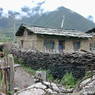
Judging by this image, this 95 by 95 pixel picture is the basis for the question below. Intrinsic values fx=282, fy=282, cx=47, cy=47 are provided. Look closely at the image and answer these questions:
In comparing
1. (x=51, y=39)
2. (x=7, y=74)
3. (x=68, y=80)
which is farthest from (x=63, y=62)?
(x=51, y=39)

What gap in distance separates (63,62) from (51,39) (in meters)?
11.0

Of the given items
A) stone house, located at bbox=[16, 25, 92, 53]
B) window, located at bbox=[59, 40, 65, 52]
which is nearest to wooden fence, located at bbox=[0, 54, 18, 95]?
stone house, located at bbox=[16, 25, 92, 53]

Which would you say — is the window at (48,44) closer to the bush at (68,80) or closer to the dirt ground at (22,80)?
the bush at (68,80)

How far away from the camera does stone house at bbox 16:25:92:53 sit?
2330 centimetres

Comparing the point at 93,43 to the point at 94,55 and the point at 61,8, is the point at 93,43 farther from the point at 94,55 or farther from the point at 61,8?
the point at 61,8

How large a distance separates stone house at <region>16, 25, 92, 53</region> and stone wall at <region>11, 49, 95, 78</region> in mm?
6297

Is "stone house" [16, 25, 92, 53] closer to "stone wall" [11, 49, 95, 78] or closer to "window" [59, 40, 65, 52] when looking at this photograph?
"window" [59, 40, 65, 52]

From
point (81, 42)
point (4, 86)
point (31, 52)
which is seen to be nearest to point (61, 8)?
point (81, 42)

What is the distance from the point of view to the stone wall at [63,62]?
11721 millimetres

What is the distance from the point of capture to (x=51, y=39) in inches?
949

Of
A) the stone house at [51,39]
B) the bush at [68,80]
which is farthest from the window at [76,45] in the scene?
the bush at [68,80]

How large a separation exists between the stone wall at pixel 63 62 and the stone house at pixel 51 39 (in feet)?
20.7

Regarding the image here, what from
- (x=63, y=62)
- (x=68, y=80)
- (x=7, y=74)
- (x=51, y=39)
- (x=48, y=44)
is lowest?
(x=68, y=80)

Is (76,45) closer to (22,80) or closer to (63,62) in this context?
(63,62)
